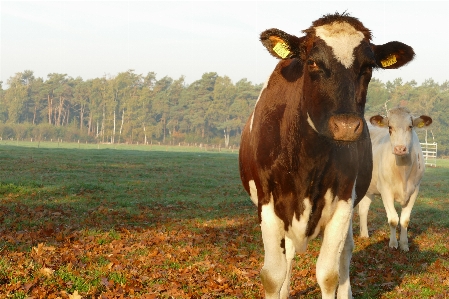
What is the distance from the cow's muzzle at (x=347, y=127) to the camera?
14.3ft

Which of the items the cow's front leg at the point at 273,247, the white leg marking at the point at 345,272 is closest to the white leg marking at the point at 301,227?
the cow's front leg at the point at 273,247

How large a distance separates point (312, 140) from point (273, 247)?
47.3 inches

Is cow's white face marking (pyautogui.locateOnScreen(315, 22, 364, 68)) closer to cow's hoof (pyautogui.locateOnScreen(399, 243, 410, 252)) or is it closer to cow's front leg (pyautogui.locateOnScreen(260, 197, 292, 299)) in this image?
cow's front leg (pyautogui.locateOnScreen(260, 197, 292, 299))

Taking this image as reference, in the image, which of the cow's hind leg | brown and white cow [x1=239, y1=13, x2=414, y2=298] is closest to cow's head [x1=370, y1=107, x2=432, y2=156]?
the cow's hind leg

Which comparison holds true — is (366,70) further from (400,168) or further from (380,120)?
(380,120)

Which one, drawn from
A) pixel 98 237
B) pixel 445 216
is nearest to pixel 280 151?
pixel 98 237

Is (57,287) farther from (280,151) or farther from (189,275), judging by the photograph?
(280,151)

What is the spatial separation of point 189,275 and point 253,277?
38.4 inches

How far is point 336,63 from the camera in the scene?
4.70 meters

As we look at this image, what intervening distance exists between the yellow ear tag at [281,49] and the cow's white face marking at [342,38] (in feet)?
1.09

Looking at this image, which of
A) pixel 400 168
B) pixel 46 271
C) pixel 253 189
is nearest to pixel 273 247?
pixel 253 189

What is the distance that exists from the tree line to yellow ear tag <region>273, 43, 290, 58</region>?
350 feet

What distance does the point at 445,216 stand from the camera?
16.5 m

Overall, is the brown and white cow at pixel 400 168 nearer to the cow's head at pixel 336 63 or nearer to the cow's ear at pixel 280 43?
the cow's head at pixel 336 63
